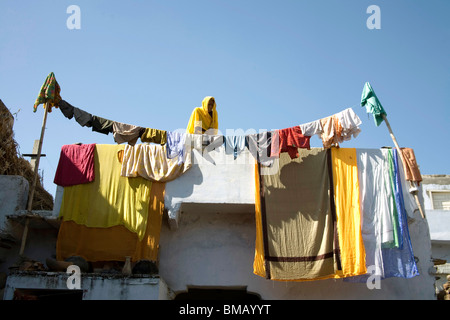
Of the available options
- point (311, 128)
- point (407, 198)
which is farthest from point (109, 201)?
point (407, 198)

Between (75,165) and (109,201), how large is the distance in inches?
49.5

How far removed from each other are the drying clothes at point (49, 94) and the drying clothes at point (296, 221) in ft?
16.4

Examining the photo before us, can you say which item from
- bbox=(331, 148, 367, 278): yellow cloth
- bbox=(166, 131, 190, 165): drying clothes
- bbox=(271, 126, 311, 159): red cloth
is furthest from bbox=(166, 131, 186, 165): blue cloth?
bbox=(331, 148, 367, 278): yellow cloth

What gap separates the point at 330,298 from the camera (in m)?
11.0

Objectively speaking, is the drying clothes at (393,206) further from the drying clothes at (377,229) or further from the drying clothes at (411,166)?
the drying clothes at (411,166)

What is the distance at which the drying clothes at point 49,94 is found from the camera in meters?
11.6

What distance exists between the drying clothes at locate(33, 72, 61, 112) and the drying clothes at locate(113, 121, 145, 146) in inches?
63.9

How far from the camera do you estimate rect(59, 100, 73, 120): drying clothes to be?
11.4m

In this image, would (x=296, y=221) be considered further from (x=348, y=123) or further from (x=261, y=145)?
(x=348, y=123)

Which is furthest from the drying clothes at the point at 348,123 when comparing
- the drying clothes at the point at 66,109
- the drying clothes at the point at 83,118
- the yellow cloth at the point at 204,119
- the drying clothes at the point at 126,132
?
the drying clothes at the point at 66,109

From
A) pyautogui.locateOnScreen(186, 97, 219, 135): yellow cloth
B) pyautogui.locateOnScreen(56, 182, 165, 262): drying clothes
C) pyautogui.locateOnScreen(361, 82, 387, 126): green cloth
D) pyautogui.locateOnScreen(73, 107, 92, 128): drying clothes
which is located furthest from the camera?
pyautogui.locateOnScreen(186, 97, 219, 135): yellow cloth

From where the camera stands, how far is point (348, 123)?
10977 millimetres

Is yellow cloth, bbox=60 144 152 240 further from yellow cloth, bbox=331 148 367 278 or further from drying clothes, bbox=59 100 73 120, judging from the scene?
yellow cloth, bbox=331 148 367 278

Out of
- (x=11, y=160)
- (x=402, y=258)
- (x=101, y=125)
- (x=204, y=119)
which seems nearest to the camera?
(x=402, y=258)
